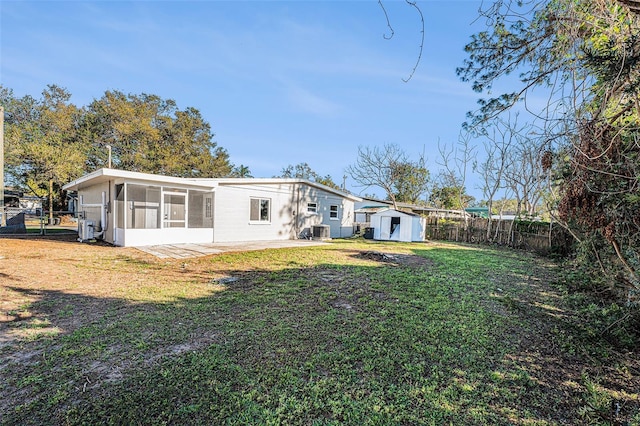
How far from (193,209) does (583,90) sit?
1219 cm

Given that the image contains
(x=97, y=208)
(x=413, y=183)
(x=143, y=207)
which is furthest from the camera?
(x=413, y=183)

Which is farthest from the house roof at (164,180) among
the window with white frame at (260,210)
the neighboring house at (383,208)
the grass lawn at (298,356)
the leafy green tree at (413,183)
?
the leafy green tree at (413,183)

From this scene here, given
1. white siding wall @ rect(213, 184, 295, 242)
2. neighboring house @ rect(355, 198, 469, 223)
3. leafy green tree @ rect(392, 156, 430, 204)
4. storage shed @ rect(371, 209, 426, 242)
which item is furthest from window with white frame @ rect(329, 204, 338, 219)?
leafy green tree @ rect(392, 156, 430, 204)

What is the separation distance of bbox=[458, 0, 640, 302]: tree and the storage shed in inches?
432

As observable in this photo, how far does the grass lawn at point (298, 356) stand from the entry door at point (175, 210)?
521 centimetres

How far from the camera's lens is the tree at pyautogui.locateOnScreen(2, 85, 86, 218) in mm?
19734

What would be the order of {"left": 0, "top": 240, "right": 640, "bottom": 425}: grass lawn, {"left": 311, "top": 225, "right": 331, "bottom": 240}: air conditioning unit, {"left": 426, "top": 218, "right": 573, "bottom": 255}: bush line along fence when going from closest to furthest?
1. {"left": 0, "top": 240, "right": 640, "bottom": 425}: grass lawn
2. {"left": 426, "top": 218, "right": 573, "bottom": 255}: bush line along fence
3. {"left": 311, "top": 225, "right": 331, "bottom": 240}: air conditioning unit

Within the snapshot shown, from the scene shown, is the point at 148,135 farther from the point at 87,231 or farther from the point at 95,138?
the point at 87,231

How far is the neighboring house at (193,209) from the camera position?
32.4 feet

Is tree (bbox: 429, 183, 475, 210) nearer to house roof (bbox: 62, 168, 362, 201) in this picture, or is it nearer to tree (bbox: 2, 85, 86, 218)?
house roof (bbox: 62, 168, 362, 201)

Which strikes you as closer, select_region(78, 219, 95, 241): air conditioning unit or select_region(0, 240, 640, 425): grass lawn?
select_region(0, 240, 640, 425): grass lawn

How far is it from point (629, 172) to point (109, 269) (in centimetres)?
869

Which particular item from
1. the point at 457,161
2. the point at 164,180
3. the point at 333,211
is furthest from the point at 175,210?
the point at 457,161

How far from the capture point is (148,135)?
25.4 meters
